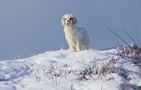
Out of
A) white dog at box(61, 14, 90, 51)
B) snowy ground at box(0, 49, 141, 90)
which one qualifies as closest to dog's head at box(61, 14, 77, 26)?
white dog at box(61, 14, 90, 51)

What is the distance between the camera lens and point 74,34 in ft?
30.2

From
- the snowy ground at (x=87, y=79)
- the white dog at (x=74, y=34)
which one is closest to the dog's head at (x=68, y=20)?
the white dog at (x=74, y=34)

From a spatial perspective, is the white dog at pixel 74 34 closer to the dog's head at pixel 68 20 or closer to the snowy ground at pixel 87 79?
the dog's head at pixel 68 20

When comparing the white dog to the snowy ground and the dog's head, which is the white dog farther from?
the snowy ground

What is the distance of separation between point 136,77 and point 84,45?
20.9ft

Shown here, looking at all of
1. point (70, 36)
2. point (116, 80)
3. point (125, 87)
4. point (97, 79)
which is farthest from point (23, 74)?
→ point (70, 36)

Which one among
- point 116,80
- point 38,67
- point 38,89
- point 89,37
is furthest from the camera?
point 89,37

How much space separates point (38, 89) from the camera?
110 inches

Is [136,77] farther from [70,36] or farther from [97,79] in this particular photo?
[70,36]

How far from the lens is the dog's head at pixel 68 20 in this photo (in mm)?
8938

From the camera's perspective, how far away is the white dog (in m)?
9.04

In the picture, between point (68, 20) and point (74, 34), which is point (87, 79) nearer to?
point (68, 20)

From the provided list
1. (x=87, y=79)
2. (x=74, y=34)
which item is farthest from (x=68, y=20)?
(x=87, y=79)

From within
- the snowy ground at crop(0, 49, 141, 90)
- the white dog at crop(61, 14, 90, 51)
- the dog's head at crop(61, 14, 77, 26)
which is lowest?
the snowy ground at crop(0, 49, 141, 90)
